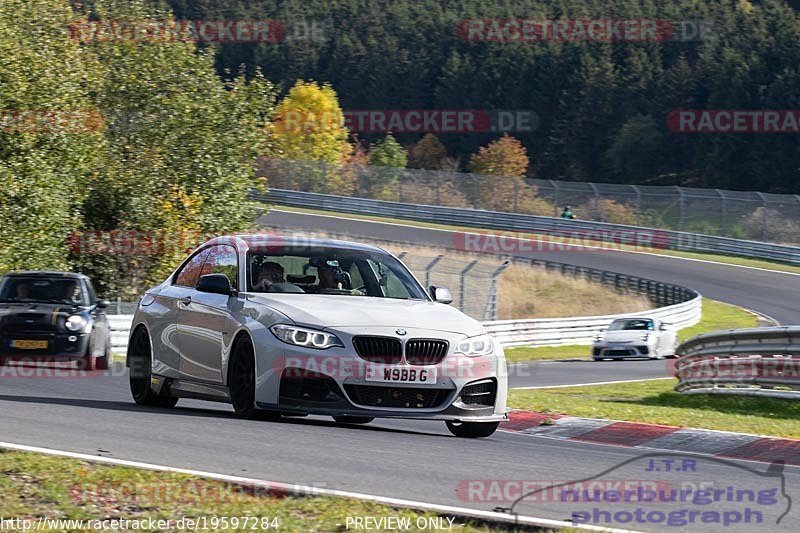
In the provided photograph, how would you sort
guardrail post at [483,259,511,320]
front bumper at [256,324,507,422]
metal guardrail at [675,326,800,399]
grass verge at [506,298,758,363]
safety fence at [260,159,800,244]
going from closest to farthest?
front bumper at [256,324,507,422] → metal guardrail at [675,326,800,399] → grass verge at [506,298,758,363] → guardrail post at [483,259,511,320] → safety fence at [260,159,800,244]

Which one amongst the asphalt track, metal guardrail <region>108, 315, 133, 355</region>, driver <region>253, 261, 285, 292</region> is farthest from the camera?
metal guardrail <region>108, 315, 133, 355</region>

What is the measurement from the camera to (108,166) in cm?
3947

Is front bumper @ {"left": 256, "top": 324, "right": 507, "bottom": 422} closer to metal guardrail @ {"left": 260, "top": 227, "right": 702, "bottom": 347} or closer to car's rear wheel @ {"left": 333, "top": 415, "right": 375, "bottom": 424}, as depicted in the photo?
car's rear wheel @ {"left": 333, "top": 415, "right": 375, "bottom": 424}

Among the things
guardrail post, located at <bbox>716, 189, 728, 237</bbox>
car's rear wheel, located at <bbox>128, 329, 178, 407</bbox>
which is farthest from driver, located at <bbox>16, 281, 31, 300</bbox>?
guardrail post, located at <bbox>716, 189, 728, 237</bbox>

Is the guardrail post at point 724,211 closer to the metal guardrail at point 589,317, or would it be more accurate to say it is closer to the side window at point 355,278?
the metal guardrail at point 589,317

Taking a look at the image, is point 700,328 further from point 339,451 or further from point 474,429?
point 339,451

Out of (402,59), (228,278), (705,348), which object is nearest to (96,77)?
(705,348)

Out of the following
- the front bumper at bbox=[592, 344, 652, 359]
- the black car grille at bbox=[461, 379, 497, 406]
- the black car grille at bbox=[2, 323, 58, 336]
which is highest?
the black car grille at bbox=[461, 379, 497, 406]

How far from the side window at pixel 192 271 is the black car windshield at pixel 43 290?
6879mm

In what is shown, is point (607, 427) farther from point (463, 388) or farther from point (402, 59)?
point (402, 59)

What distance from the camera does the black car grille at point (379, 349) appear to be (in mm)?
9594

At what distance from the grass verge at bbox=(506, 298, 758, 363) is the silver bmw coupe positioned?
20.2 m

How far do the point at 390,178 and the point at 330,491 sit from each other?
58.7 metres

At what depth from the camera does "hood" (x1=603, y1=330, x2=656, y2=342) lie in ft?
107
